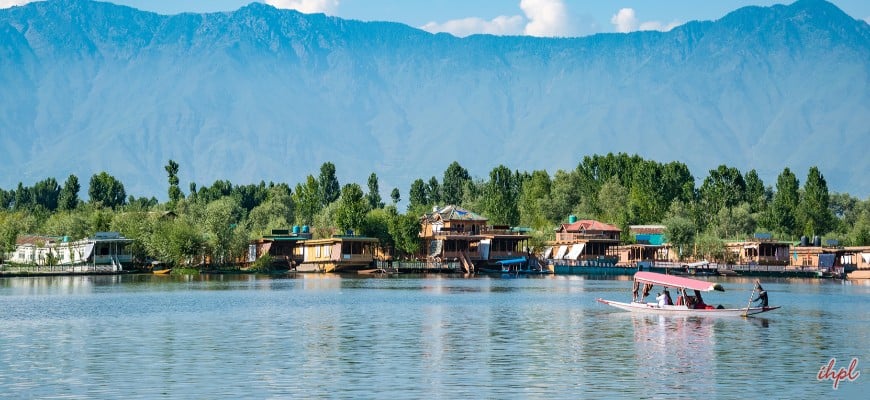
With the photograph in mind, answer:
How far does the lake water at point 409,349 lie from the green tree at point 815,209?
92045 millimetres

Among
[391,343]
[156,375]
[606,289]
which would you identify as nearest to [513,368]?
[391,343]

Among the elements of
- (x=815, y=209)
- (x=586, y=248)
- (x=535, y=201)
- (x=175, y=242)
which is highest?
(x=535, y=201)

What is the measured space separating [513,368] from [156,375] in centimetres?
1245

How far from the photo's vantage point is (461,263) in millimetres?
147000

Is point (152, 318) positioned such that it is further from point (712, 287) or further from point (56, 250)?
point (56, 250)

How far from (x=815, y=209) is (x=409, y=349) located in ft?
444

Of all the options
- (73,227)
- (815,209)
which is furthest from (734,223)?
(73,227)

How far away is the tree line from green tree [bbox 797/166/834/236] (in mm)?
165

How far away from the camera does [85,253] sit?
5094 inches

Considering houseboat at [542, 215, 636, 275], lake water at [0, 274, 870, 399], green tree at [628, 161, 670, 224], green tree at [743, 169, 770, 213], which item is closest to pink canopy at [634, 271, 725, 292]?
lake water at [0, 274, 870, 399]

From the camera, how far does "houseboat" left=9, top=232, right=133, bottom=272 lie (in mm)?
127875

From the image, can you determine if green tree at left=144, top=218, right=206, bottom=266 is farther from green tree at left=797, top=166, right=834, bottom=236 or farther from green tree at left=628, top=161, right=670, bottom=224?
green tree at left=797, top=166, right=834, bottom=236

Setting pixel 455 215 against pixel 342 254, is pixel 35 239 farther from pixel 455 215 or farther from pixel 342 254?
pixel 455 215

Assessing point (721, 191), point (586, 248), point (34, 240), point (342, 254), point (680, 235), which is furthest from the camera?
point (721, 191)
